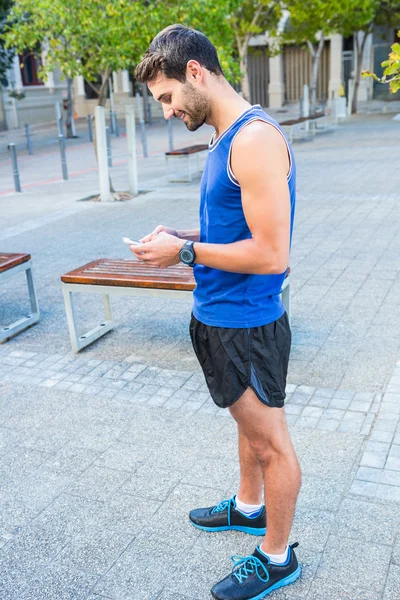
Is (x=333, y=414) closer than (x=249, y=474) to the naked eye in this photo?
No

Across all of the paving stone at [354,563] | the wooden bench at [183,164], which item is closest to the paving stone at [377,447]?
the paving stone at [354,563]

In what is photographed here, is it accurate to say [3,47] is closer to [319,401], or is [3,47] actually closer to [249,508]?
[319,401]

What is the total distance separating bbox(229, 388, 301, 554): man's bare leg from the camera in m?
2.39

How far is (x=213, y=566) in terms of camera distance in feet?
9.03

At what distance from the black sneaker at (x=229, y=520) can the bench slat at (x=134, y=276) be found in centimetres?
193

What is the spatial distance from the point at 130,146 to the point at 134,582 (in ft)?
33.7

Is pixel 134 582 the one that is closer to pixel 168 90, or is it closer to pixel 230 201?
pixel 230 201

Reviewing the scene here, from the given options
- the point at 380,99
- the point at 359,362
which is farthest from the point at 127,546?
the point at 380,99

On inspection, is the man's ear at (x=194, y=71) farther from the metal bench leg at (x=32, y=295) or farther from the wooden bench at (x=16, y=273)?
the metal bench leg at (x=32, y=295)

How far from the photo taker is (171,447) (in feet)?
12.1

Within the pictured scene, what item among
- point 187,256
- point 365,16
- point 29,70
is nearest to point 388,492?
point 187,256

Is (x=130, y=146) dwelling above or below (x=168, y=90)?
below

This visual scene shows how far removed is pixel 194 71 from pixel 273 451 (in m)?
1.34

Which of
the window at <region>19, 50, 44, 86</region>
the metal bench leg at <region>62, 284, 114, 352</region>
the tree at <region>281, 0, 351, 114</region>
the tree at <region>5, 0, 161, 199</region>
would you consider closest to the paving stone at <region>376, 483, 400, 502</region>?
the metal bench leg at <region>62, 284, 114, 352</region>
